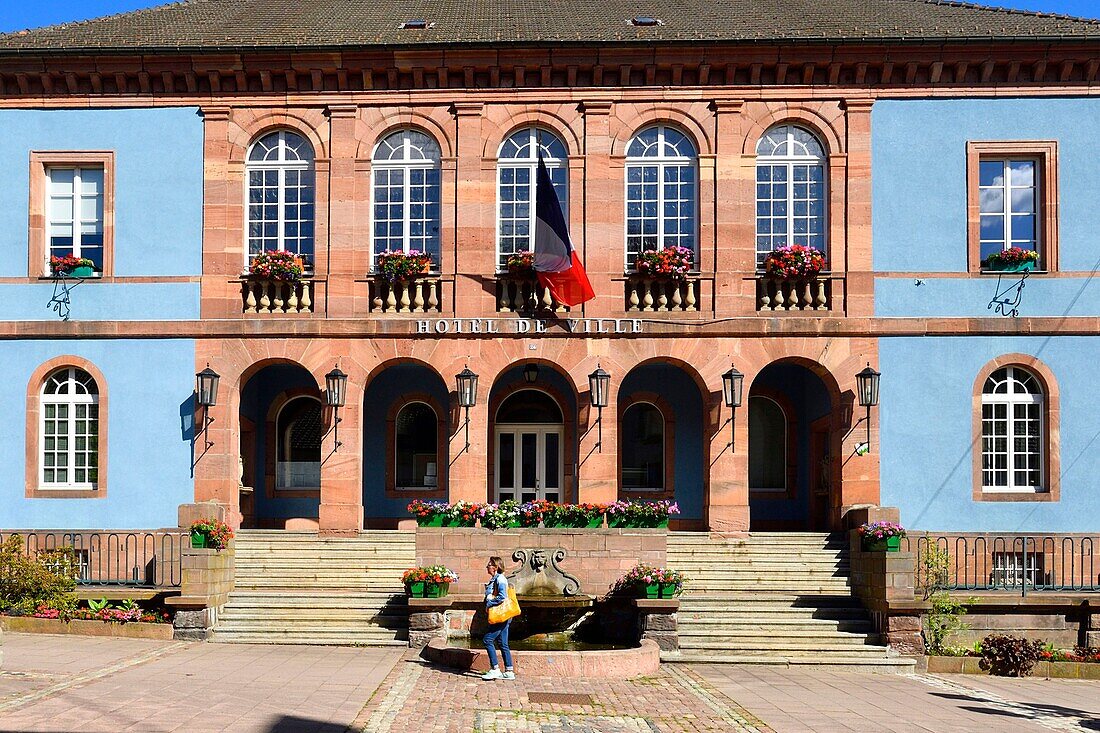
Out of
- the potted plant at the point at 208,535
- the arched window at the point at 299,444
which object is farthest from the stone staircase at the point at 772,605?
the arched window at the point at 299,444

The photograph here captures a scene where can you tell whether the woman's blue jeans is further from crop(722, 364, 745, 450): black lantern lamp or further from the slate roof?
the slate roof

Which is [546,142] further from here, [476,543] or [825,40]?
[476,543]

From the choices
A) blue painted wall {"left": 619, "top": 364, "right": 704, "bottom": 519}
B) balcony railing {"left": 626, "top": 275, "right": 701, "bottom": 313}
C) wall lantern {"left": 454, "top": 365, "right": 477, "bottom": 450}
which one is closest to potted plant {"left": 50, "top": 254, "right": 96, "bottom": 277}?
wall lantern {"left": 454, "top": 365, "right": 477, "bottom": 450}

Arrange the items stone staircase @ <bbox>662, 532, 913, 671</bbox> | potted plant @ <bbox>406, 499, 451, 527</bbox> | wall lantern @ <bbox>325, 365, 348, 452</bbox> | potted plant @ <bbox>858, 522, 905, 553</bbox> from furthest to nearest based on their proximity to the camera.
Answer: wall lantern @ <bbox>325, 365, 348, 452</bbox>
potted plant @ <bbox>406, 499, 451, 527</bbox>
potted plant @ <bbox>858, 522, 905, 553</bbox>
stone staircase @ <bbox>662, 532, 913, 671</bbox>

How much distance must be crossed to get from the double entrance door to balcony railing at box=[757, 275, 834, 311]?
4.70 m

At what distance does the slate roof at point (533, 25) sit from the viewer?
2331 cm

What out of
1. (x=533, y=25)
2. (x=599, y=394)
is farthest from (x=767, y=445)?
(x=533, y=25)

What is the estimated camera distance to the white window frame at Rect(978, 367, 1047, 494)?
2292 cm

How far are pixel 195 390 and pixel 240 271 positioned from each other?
7.45 ft

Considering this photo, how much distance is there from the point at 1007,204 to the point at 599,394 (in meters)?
8.01

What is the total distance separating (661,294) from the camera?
76.8 ft

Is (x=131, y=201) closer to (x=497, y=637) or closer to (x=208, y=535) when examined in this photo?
(x=208, y=535)

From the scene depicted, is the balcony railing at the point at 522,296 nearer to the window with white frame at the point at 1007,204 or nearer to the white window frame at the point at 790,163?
the white window frame at the point at 790,163

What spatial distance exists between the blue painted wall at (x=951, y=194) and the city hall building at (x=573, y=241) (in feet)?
0.16
